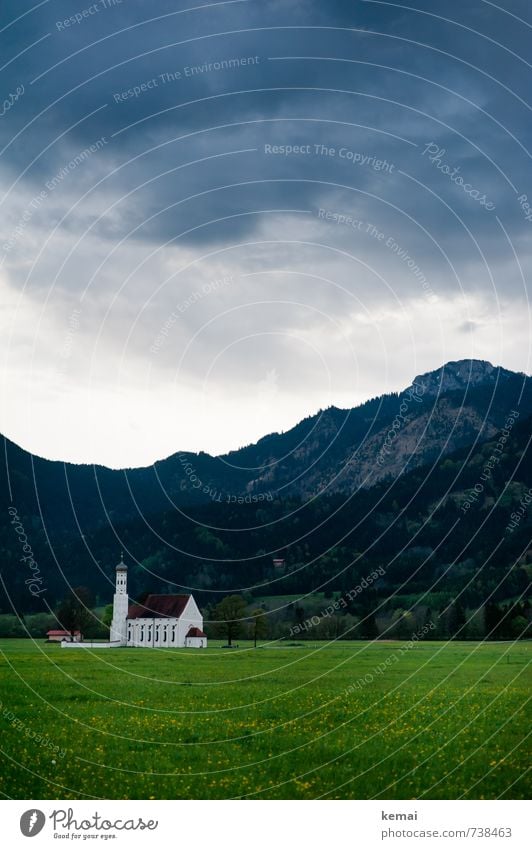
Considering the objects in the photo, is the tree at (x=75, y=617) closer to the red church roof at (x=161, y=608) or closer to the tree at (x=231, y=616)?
the red church roof at (x=161, y=608)

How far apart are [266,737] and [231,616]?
8297 centimetres

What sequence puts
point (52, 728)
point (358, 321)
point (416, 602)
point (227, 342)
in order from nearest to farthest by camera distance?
point (52, 728)
point (227, 342)
point (358, 321)
point (416, 602)

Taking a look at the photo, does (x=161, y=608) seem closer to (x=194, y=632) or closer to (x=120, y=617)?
(x=120, y=617)

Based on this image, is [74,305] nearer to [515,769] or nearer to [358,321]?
[358,321]

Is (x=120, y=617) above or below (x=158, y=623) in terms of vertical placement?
above

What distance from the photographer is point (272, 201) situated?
40719 millimetres

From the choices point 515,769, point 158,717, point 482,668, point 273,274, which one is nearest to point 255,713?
point 158,717

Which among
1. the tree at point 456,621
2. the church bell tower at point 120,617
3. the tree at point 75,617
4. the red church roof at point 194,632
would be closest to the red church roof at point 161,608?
the church bell tower at point 120,617

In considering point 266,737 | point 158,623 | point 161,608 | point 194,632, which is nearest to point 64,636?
point 158,623

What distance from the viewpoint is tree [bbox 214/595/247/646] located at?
10156cm

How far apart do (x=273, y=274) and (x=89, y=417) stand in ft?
42.6

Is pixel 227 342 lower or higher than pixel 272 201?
lower

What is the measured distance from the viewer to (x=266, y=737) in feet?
74.4

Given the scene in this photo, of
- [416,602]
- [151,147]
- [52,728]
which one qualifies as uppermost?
[151,147]
